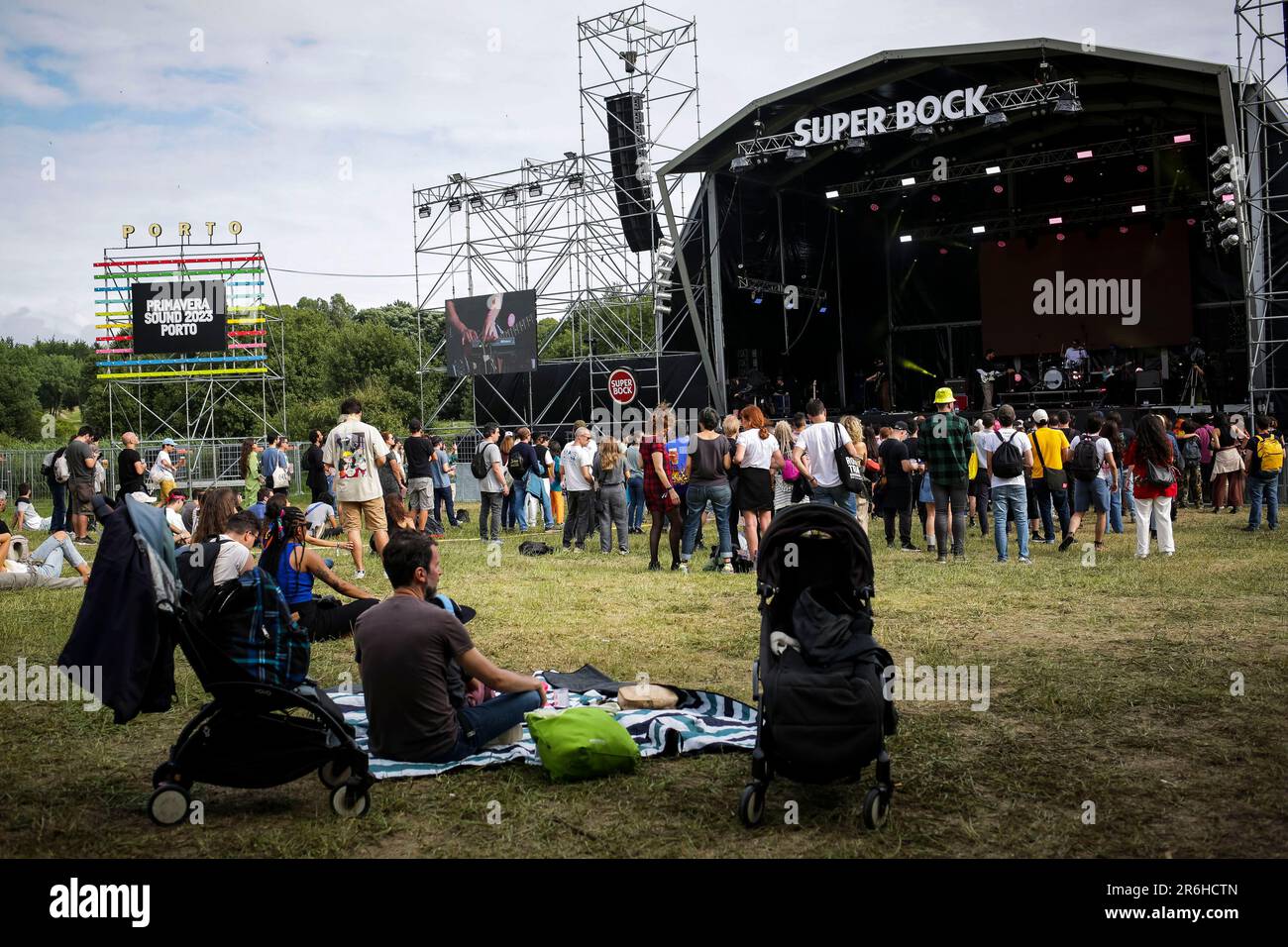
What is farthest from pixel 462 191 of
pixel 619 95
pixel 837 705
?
pixel 837 705

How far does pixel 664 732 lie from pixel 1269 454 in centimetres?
1130

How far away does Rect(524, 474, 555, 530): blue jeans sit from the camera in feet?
54.6

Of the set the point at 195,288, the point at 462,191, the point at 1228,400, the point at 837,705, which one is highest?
the point at 462,191

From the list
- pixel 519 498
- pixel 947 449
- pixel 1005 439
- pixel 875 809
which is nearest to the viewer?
pixel 875 809

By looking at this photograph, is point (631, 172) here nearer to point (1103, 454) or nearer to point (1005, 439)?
point (1103, 454)

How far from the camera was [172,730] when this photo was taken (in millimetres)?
5449

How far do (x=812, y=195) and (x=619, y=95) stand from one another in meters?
5.17

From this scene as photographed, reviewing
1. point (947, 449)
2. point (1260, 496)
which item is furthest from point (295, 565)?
point (1260, 496)

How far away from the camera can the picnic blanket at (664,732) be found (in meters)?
4.55

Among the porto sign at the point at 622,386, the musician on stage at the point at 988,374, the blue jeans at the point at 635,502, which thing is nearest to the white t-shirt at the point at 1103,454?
the blue jeans at the point at 635,502

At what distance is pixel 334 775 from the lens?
13.8 ft

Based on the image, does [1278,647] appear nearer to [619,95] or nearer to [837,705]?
[837,705]

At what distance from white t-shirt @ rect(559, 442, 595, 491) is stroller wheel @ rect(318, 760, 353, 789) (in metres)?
8.85

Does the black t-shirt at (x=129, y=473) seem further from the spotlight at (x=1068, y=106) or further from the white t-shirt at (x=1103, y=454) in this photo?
the spotlight at (x=1068, y=106)
